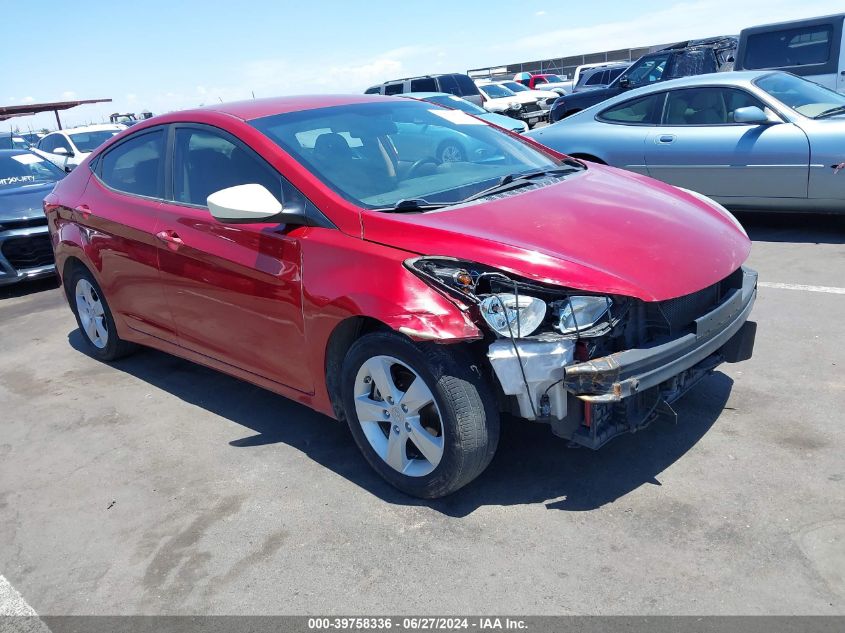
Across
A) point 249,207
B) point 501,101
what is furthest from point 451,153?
point 501,101

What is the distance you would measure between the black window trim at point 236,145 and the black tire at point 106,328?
1.24 m

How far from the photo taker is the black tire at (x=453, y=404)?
2986mm

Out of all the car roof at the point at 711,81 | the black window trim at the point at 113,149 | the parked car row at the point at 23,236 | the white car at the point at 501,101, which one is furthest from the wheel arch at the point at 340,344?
the white car at the point at 501,101

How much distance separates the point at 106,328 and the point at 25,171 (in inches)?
193

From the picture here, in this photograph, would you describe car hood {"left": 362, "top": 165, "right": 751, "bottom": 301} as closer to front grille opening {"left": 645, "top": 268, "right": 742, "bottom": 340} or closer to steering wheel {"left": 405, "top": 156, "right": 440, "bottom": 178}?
front grille opening {"left": 645, "top": 268, "right": 742, "bottom": 340}

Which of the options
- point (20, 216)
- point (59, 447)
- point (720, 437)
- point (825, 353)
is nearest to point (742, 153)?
point (825, 353)

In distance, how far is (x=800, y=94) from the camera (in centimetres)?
714

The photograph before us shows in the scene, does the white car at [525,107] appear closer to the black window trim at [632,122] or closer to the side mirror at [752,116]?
the black window trim at [632,122]

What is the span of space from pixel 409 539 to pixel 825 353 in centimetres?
285

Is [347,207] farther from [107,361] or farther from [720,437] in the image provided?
[107,361]

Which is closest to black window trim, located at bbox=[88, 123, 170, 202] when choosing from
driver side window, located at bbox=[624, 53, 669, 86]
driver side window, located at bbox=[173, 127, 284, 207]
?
driver side window, located at bbox=[173, 127, 284, 207]

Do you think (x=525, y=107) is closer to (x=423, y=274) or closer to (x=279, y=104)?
(x=279, y=104)

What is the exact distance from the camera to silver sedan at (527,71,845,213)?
6.64 metres

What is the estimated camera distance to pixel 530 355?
112 inches
